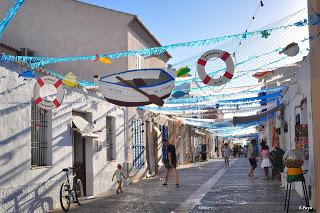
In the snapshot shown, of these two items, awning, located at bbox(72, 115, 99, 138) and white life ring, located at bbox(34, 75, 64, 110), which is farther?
awning, located at bbox(72, 115, 99, 138)

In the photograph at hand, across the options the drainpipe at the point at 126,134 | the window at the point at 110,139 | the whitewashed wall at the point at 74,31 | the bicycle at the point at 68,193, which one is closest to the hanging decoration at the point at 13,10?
the bicycle at the point at 68,193

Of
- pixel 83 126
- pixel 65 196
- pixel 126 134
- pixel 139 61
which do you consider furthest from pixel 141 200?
pixel 139 61

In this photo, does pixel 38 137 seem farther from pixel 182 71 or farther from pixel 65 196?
pixel 182 71

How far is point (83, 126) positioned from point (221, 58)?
20.4ft

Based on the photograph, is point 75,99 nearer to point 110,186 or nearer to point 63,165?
point 63,165

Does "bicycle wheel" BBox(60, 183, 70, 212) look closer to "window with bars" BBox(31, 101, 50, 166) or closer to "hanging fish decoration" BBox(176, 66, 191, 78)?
"window with bars" BBox(31, 101, 50, 166)

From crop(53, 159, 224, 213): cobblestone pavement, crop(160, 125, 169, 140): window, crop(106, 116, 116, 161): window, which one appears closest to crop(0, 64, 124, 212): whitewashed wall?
crop(53, 159, 224, 213): cobblestone pavement

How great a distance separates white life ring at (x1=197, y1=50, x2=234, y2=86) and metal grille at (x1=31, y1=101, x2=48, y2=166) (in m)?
4.60

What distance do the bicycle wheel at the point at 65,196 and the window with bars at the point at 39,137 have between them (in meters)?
0.80

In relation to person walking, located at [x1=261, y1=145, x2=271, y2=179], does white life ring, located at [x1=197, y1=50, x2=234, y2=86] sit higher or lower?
higher

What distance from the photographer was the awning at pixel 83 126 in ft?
45.4

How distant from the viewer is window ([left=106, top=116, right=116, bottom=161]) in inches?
680

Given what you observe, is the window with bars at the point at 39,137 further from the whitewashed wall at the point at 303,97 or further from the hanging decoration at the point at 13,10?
the whitewashed wall at the point at 303,97

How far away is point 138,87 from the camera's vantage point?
9773mm
